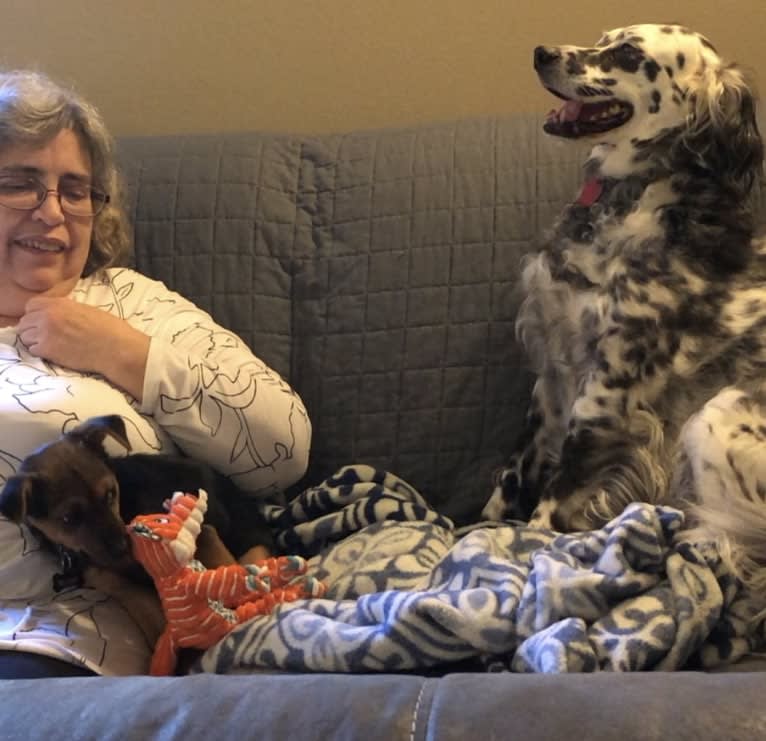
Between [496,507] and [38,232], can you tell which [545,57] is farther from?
[38,232]

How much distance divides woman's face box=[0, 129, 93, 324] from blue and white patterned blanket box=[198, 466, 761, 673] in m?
0.73

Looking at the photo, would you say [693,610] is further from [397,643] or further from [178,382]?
[178,382]

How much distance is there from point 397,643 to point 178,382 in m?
0.58

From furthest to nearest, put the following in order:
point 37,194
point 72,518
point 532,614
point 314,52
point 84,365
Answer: point 314,52 → point 37,194 → point 84,365 → point 72,518 → point 532,614

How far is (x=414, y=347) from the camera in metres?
1.90

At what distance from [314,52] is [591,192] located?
812 mm

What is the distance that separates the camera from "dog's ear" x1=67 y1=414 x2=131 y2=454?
1.40m

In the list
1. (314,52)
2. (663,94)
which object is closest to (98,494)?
(663,94)

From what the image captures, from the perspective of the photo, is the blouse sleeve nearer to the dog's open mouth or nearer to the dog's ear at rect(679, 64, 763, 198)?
the dog's open mouth

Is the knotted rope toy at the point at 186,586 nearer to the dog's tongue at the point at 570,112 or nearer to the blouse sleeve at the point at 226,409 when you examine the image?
the blouse sleeve at the point at 226,409

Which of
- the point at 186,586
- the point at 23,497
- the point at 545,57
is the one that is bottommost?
the point at 186,586

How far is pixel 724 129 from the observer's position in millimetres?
1656

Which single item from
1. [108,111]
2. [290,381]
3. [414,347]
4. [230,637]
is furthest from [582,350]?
[108,111]

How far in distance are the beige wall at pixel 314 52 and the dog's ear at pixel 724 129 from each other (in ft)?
1.77
